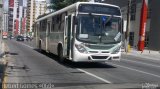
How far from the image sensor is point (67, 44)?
72.4 feet

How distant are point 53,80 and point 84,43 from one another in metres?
5.19

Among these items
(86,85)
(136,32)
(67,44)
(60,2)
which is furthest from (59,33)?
(60,2)

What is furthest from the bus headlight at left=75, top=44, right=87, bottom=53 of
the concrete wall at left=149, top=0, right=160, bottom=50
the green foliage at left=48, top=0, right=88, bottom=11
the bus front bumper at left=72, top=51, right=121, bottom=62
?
the green foliage at left=48, top=0, right=88, bottom=11

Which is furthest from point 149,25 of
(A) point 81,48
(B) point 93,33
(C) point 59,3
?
(A) point 81,48

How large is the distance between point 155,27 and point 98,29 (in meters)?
39.5

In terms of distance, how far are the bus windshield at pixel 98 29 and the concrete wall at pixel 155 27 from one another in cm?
3778

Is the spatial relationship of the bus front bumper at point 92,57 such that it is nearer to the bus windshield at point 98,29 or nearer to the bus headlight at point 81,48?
the bus headlight at point 81,48

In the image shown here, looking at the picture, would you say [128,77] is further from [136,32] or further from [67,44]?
[136,32]

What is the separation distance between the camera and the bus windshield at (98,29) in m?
20.5

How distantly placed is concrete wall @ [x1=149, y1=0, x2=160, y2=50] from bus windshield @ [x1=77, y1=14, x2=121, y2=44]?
3778cm

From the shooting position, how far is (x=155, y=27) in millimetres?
59031

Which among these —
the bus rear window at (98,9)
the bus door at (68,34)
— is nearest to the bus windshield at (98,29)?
the bus rear window at (98,9)

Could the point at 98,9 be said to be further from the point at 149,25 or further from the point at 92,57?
the point at 149,25

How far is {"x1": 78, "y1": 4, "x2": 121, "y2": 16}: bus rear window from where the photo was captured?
69.1 feet
